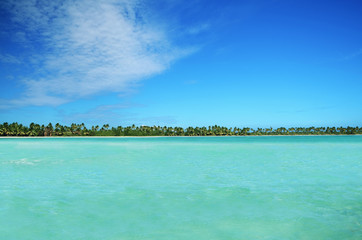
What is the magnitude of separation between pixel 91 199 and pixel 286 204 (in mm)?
5788

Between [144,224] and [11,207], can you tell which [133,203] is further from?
[11,207]

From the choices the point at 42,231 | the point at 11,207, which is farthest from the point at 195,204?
the point at 11,207

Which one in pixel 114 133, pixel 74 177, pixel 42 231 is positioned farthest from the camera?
pixel 114 133

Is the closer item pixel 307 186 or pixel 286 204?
pixel 286 204

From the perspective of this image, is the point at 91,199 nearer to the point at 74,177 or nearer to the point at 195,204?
the point at 195,204

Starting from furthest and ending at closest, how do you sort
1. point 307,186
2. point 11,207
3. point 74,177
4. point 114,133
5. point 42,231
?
1. point 114,133
2. point 74,177
3. point 307,186
4. point 11,207
5. point 42,231

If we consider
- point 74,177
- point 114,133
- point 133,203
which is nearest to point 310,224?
point 133,203

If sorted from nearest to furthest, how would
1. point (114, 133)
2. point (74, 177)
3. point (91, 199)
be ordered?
point (91, 199) → point (74, 177) → point (114, 133)

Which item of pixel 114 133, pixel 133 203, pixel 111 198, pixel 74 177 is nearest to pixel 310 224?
pixel 133 203

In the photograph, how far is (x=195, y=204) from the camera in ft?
25.4

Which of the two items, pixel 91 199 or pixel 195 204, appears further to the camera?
pixel 91 199

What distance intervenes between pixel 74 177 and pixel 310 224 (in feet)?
33.3

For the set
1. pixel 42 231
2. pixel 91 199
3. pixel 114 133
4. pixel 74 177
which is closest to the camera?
pixel 42 231

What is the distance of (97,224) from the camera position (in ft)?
20.0
